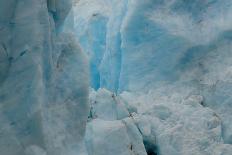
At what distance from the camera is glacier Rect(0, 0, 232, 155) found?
384cm

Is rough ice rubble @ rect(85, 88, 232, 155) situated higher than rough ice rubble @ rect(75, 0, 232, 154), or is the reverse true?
rough ice rubble @ rect(75, 0, 232, 154)

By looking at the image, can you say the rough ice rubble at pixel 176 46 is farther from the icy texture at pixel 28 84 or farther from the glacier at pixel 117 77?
the icy texture at pixel 28 84

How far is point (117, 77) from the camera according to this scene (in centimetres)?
807

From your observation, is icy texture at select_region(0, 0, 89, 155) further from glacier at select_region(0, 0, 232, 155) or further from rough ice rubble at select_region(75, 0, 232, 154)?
rough ice rubble at select_region(75, 0, 232, 154)

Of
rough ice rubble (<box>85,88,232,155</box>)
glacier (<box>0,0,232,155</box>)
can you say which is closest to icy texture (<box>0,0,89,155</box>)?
glacier (<box>0,0,232,155</box>)

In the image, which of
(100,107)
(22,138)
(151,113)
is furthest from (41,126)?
(151,113)

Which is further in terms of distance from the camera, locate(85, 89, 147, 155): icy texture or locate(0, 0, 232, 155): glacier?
locate(85, 89, 147, 155): icy texture

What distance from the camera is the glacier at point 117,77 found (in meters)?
3.84

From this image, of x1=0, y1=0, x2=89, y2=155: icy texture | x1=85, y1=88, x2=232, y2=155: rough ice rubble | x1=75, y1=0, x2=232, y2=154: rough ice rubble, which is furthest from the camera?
x1=75, y1=0, x2=232, y2=154: rough ice rubble

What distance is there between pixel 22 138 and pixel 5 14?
1057 millimetres

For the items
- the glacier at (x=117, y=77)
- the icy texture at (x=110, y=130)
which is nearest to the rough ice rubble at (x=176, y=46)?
the glacier at (x=117, y=77)

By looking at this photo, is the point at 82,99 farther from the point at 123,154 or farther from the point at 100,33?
the point at 100,33

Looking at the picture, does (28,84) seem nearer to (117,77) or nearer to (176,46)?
(176,46)

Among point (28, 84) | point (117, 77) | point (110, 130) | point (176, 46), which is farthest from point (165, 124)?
point (28, 84)
